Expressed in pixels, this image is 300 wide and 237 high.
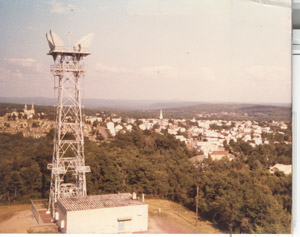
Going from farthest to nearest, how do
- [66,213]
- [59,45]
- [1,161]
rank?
[1,161], [59,45], [66,213]

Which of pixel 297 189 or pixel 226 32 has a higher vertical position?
pixel 226 32

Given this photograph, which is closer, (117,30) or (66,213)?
(66,213)

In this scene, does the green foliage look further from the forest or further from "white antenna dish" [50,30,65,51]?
"white antenna dish" [50,30,65,51]

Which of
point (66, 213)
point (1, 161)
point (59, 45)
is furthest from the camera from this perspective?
point (1, 161)

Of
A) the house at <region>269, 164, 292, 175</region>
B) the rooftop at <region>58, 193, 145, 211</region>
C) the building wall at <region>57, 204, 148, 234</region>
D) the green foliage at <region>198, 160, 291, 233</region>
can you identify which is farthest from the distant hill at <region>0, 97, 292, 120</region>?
the building wall at <region>57, 204, 148, 234</region>

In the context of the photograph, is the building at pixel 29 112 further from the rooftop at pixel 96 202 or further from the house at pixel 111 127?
the rooftop at pixel 96 202

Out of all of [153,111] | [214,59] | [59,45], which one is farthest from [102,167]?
[214,59]

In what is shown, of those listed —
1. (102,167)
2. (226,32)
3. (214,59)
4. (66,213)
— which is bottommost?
(66,213)

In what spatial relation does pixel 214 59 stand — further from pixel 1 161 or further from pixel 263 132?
pixel 1 161
